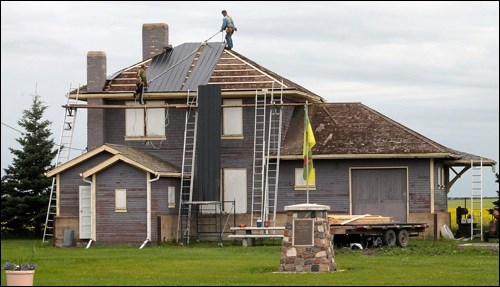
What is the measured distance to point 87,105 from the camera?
173 ft

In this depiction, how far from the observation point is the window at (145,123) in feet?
175

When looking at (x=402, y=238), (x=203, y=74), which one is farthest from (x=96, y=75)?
(x=402, y=238)

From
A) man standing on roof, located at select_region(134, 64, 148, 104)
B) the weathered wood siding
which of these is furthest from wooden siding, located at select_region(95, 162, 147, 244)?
man standing on roof, located at select_region(134, 64, 148, 104)

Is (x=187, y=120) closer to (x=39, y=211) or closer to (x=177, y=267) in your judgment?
(x=39, y=211)

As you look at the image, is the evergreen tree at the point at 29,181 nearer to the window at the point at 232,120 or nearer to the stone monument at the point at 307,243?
the window at the point at 232,120

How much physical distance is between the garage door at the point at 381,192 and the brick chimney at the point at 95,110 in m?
10.8

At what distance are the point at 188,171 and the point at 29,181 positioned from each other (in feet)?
31.6

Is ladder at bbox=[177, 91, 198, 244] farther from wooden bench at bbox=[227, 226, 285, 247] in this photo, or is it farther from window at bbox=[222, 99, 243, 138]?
wooden bench at bbox=[227, 226, 285, 247]

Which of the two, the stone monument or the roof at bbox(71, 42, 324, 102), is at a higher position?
the roof at bbox(71, 42, 324, 102)

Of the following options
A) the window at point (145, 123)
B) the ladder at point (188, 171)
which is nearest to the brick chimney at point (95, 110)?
the window at point (145, 123)

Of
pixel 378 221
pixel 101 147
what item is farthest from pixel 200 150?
pixel 378 221

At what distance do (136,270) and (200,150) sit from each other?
17.9 m

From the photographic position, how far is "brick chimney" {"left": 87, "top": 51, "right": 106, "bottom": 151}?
53.8m

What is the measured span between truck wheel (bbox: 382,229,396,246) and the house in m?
7.29
